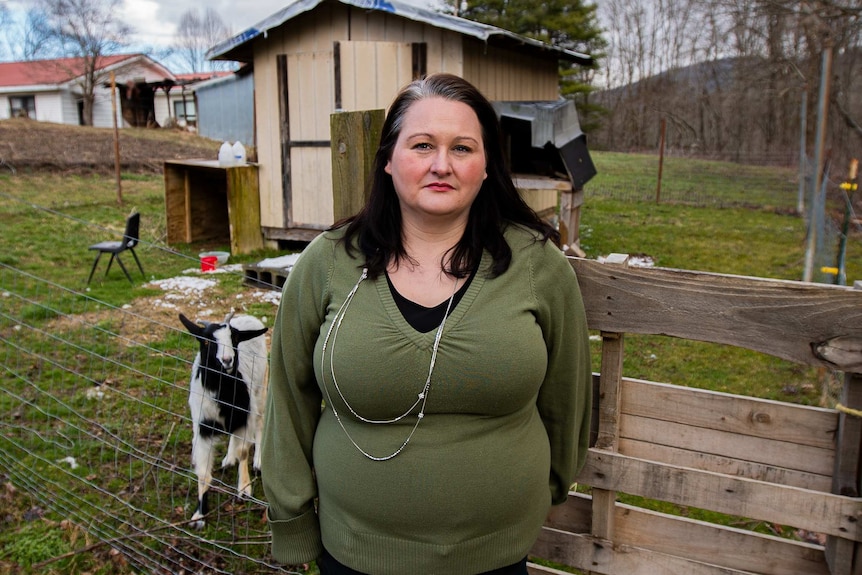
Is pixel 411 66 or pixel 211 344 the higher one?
pixel 411 66

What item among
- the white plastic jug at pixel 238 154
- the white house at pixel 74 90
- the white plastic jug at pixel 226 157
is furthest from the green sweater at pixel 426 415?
the white house at pixel 74 90

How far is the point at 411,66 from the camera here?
9484mm

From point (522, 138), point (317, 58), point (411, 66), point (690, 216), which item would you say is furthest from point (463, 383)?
point (690, 216)

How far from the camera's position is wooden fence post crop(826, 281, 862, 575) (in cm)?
187

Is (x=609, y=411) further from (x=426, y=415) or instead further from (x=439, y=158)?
(x=439, y=158)

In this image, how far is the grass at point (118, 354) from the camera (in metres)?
3.98

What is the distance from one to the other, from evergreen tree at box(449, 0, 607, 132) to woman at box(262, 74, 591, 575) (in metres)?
27.8

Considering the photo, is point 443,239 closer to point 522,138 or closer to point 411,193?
point 411,193

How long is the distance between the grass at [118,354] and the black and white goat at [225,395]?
0.17m

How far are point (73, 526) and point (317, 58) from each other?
7601 mm

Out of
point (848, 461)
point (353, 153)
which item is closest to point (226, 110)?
point (353, 153)

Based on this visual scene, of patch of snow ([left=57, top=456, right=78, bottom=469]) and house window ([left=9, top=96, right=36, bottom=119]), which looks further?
house window ([left=9, top=96, right=36, bottom=119])

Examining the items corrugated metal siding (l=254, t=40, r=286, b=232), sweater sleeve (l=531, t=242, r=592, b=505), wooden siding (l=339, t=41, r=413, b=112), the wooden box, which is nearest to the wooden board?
sweater sleeve (l=531, t=242, r=592, b=505)

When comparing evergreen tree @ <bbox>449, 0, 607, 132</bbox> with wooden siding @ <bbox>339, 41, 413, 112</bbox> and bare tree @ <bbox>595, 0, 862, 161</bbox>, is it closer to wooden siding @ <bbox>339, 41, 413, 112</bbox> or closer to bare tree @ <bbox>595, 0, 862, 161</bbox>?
bare tree @ <bbox>595, 0, 862, 161</bbox>
